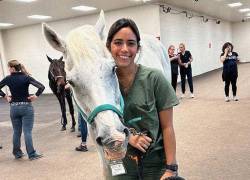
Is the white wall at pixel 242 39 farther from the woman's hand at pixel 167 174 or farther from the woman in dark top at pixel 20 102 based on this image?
the woman's hand at pixel 167 174

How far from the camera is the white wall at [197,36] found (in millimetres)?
13621

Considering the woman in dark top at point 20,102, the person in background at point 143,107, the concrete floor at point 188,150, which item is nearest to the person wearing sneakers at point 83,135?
the concrete floor at point 188,150

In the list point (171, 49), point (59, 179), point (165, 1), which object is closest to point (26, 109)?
point (59, 179)

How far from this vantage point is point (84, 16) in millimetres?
14227

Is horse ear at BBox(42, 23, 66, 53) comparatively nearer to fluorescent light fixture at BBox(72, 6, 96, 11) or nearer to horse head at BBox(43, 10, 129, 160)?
horse head at BBox(43, 10, 129, 160)

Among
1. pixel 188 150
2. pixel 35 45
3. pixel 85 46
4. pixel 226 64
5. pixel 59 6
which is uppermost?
pixel 59 6

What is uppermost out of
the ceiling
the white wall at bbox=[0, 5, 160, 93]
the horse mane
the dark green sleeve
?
the ceiling

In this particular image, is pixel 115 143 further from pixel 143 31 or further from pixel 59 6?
pixel 143 31

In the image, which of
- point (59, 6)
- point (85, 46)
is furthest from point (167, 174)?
point (59, 6)

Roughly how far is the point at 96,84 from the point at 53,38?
404 millimetres

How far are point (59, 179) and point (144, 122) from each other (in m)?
2.84

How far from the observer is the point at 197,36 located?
17328mm

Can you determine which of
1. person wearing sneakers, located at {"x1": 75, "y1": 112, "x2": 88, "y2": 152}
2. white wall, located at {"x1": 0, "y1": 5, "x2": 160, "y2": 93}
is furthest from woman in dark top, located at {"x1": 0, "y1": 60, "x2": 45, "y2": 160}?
white wall, located at {"x1": 0, "y1": 5, "x2": 160, "y2": 93}

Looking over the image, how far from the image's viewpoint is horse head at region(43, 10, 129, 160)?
4.57 ft
